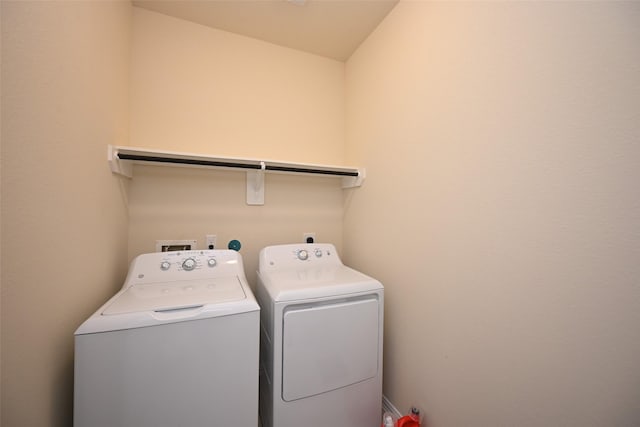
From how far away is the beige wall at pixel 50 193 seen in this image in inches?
23.8

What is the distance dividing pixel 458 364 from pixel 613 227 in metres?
0.77

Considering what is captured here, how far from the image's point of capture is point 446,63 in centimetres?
Answer: 106

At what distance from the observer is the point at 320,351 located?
3.61ft

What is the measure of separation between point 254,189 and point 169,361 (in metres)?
1.15

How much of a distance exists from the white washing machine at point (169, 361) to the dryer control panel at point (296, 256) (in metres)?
0.44

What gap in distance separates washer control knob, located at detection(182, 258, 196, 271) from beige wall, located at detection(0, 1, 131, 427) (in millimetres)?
347

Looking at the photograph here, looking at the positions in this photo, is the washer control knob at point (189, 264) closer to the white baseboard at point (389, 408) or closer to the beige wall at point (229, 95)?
the beige wall at point (229, 95)

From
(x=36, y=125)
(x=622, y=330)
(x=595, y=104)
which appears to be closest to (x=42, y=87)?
(x=36, y=125)

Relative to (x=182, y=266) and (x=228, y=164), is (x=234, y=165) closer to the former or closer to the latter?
(x=228, y=164)

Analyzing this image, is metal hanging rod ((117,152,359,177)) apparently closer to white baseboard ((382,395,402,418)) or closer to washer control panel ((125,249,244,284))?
washer control panel ((125,249,244,284))

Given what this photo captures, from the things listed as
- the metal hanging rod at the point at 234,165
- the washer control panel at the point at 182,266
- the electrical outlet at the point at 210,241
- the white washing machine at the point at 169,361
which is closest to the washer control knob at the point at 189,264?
the washer control panel at the point at 182,266

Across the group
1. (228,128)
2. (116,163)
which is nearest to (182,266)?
(116,163)

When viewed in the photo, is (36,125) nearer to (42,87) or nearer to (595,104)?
(42,87)

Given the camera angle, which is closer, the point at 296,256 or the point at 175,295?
the point at 175,295
